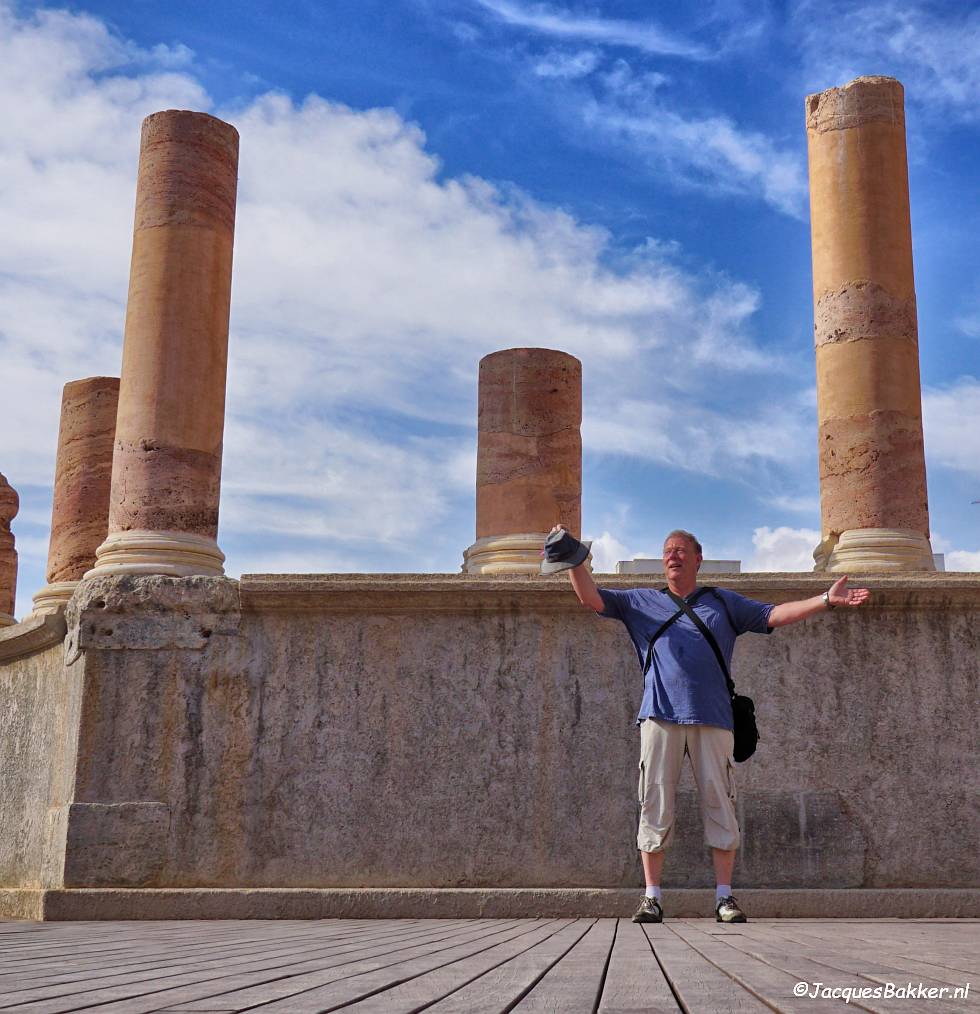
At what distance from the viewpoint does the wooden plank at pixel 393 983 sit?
2.39 meters

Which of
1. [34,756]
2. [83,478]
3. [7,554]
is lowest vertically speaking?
[34,756]

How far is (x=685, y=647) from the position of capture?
5555 millimetres

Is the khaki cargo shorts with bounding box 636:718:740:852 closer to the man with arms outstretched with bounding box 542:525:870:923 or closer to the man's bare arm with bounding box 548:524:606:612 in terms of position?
the man with arms outstretched with bounding box 542:525:870:923

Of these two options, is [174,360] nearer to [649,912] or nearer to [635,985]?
[649,912]

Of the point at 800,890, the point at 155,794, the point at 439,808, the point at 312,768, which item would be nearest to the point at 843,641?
the point at 800,890

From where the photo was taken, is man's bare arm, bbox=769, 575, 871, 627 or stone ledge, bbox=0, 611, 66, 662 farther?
stone ledge, bbox=0, 611, 66, 662

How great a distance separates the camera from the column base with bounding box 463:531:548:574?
12.6 meters

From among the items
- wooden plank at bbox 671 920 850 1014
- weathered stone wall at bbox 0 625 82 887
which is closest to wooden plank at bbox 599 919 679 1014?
wooden plank at bbox 671 920 850 1014

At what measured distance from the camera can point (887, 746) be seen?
6.94 meters

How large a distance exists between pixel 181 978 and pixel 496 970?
727mm

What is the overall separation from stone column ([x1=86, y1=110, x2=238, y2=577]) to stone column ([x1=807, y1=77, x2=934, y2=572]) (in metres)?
5.40

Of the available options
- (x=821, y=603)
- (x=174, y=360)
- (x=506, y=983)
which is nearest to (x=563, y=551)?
(x=821, y=603)

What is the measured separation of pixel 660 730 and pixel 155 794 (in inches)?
120

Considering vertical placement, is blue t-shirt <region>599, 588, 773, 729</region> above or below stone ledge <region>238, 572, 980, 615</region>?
below
